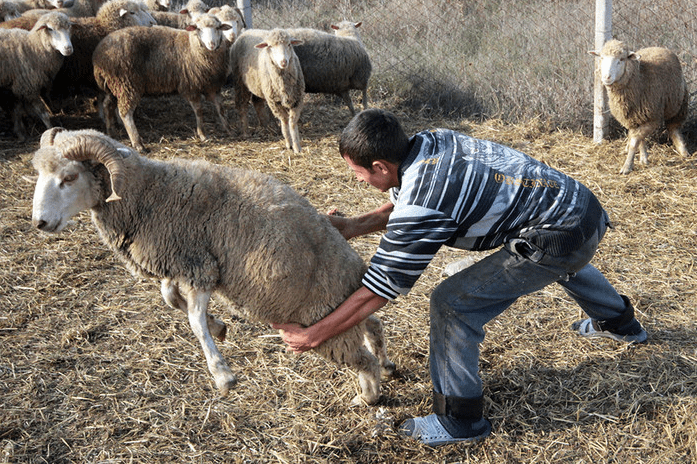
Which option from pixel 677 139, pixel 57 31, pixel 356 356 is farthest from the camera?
pixel 57 31

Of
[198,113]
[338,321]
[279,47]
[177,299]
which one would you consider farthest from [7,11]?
[338,321]

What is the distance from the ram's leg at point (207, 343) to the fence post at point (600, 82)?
5252 millimetres

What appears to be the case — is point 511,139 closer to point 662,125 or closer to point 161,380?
point 662,125

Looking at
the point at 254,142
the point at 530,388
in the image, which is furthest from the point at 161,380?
the point at 254,142

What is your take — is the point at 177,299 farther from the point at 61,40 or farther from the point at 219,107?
the point at 61,40

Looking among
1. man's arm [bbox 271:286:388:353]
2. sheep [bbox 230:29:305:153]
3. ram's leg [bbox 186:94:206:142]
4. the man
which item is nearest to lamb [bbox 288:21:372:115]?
sheep [bbox 230:29:305:153]

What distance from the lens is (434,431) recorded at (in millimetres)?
2781

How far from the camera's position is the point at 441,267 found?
14.5 ft

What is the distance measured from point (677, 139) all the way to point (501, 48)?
3528 mm

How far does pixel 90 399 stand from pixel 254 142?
4.46 metres

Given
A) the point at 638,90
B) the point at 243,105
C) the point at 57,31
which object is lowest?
the point at 243,105

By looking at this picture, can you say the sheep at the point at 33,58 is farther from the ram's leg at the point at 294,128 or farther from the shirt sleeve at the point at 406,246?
the shirt sleeve at the point at 406,246

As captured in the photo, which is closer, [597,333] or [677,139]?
[597,333]

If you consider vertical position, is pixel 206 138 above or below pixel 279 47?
below
